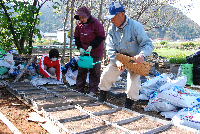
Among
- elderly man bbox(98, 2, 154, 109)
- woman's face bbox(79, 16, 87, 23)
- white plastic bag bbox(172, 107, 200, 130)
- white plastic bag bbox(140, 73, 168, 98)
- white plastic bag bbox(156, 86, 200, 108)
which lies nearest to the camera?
white plastic bag bbox(172, 107, 200, 130)

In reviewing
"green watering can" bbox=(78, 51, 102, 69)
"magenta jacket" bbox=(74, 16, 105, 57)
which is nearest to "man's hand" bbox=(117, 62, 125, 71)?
"green watering can" bbox=(78, 51, 102, 69)

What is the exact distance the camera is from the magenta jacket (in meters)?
3.85

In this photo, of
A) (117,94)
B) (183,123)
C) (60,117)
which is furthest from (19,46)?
(183,123)

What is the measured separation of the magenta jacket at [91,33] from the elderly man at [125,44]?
Result: 94 centimetres

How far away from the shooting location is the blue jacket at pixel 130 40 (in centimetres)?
265

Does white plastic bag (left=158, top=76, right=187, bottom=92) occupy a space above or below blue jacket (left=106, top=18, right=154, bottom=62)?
below

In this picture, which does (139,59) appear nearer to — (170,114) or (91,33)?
(170,114)

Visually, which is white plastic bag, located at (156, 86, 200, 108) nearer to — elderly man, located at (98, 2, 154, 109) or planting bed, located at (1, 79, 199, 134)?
planting bed, located at (1, 79, 199, 134)

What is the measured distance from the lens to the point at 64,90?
3.97 metres

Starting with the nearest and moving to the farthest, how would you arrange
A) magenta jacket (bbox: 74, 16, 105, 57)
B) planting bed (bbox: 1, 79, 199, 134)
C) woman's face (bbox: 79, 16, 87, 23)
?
planting bed (bbox: 1, 79, 199, 134) → woman's face (bbox: 79, 16, 87, 23) → magenta jacket (bbox: 74, 16, 105, 57)

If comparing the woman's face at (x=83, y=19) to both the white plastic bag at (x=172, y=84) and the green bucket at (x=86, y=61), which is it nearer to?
the green bucket at (x=86, y=61)

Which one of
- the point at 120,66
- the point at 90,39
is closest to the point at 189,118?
the point at 120,66

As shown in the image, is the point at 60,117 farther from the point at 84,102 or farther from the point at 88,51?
the point at 88,51

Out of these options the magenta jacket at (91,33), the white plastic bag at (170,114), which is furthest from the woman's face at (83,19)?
the white plastic bag at (170,114)
